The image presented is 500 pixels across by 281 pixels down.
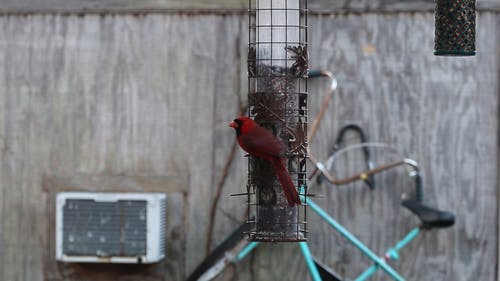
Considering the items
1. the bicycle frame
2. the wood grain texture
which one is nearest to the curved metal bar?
the bicycle frame

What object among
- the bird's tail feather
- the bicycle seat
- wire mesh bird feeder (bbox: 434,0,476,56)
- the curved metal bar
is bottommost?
the bicycle seat

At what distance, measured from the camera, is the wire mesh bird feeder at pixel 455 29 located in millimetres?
5395

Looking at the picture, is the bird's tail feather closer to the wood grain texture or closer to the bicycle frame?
the bicycle frame

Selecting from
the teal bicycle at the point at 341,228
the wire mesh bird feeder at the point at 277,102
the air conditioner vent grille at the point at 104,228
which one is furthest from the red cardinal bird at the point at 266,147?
the air conditioner vent grille at the point at 104,228

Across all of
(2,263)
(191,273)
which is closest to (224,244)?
(191,273)

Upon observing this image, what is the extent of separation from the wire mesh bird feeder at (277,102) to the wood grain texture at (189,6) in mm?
1287

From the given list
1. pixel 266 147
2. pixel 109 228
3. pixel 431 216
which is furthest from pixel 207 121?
pixel 266 147

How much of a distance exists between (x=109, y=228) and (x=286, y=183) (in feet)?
6.63

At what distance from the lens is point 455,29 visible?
213 inches

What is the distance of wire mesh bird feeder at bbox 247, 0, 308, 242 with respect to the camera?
5805 mm

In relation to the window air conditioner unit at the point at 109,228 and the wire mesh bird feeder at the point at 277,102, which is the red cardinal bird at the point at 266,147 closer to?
the wire mesh bird feeder at the point at 277,102

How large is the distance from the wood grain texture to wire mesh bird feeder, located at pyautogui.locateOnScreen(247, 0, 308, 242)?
4.22 feet

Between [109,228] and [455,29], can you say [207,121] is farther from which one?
[455,29]

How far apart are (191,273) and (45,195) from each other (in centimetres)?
101
